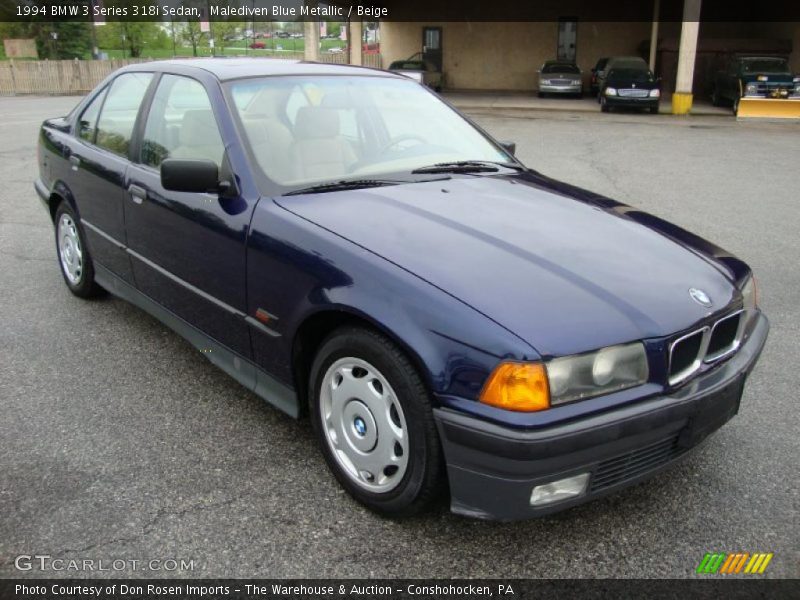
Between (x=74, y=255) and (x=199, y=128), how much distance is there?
1.91 meters

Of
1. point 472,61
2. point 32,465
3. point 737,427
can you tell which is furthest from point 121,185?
point 472,61

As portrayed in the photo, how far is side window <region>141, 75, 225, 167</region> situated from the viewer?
129 inches

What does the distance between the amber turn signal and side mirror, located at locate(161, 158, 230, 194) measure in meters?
1.55

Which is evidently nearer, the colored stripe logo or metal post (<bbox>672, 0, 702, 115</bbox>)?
the colored stripe logo

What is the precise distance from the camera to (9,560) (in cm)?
237

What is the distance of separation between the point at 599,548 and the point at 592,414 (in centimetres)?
62

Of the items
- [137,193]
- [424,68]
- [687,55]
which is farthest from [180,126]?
[424,68]

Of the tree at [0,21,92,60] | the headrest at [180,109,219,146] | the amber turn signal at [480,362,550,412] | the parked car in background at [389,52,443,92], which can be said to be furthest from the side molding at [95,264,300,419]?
the tree at [0,21,92,60]

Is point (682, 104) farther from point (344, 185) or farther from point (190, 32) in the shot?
point (190, 32)

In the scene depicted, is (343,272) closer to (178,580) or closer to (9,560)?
(178,580)

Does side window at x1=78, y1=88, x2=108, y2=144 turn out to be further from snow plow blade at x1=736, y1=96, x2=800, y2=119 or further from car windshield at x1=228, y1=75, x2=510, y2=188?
snow plow blade at x1=736, y1=96, x2=800, y2=119

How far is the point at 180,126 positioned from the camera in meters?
3.53

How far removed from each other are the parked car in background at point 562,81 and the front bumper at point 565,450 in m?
25.8

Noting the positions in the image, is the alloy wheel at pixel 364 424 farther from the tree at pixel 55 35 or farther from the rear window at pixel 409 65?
the tree at pixel 55 35
